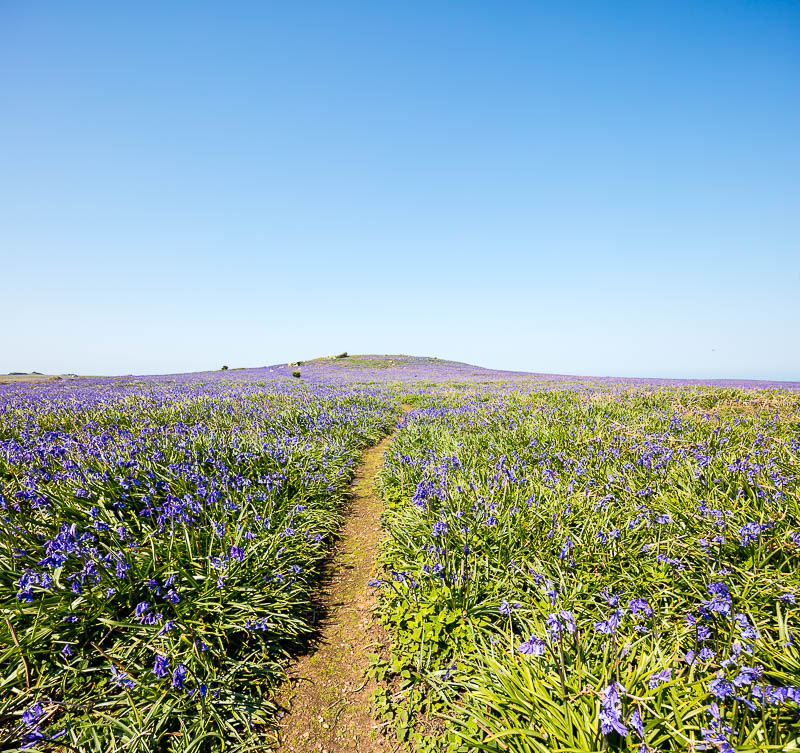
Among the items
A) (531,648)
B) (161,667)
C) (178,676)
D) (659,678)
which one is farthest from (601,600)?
(161,667)

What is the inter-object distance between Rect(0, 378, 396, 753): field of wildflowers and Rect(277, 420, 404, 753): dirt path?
0.22 m

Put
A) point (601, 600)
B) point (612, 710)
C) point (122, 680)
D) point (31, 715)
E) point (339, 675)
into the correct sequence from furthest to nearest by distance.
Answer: point (601, 600)
point (339, 675)
point (122, 680)
point (31, 715)
point (612, 710)

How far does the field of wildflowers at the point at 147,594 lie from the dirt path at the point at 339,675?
22 centimetres

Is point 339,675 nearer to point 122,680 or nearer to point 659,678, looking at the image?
point 122,680

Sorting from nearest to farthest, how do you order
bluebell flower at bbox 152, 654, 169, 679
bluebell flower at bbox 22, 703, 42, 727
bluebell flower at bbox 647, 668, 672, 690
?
bluebell flower at bbox 647, 668, 672, 690 < bluebell flower at bbox 22, 703, 42, 727 < bluebell flower at bbox 152, 654, 169, 679

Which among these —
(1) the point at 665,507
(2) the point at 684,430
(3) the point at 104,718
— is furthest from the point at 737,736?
(2) the point at 684,430

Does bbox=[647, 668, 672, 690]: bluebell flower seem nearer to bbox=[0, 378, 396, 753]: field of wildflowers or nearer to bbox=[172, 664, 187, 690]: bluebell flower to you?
bbox=[0, 378, 396, 753]: field of wildflowers

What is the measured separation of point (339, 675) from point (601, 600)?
2648mm

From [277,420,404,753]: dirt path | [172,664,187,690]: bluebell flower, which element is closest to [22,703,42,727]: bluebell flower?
[172,664,187,690]: bluebell flower

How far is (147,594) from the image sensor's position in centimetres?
332

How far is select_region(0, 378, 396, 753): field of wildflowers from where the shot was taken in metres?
2.57

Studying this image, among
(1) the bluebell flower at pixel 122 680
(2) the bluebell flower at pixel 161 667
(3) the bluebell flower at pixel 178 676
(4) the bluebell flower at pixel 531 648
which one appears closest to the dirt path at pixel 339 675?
(3) the bluebell flower at pixel 178 676

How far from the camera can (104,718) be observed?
2527 mm

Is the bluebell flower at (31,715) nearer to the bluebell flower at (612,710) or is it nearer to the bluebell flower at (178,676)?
the bluebell flower at (178,676)
